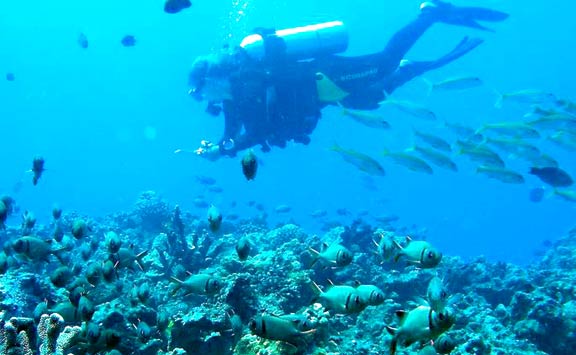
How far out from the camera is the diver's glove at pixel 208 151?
9961 mm

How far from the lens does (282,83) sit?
1062 cm

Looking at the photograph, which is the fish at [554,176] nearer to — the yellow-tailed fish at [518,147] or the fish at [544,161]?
the fish at [544,161]

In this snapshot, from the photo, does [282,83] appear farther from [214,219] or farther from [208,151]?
[214,219]

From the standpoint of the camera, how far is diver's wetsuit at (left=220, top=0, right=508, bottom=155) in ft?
33.2

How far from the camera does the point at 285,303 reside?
19.1 feet

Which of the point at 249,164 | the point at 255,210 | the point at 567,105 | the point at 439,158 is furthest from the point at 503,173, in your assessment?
the point at 255,210

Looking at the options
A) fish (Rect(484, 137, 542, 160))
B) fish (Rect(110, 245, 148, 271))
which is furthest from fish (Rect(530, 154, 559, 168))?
fish (Rect(110, 245, 148, 271))

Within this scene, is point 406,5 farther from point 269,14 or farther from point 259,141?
point 259,141

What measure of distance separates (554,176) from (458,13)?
9.49 m

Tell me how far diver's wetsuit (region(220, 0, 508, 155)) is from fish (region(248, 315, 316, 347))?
625 centimetres

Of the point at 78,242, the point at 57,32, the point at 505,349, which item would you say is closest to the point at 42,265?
the point at 78,242

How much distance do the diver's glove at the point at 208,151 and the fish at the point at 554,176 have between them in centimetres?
651

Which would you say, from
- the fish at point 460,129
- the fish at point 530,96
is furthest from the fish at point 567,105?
the fish at point 460,129

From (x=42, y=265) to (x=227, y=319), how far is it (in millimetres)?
6520
